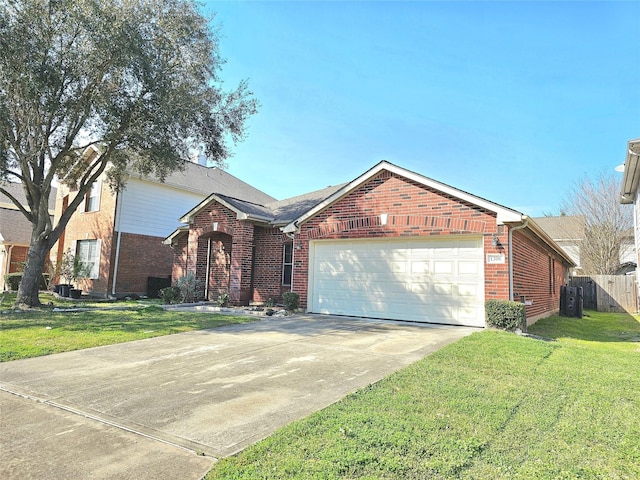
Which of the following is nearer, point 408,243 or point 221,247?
point 408,243

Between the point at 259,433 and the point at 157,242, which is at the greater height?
the point at 157,242

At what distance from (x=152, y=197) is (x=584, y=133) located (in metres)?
20.8

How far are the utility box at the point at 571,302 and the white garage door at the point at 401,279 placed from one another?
30.0 feet

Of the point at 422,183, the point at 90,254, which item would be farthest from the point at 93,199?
the point at 422,183

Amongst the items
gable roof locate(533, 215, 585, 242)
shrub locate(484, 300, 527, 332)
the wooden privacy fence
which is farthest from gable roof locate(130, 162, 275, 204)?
gable roof locate(533, 215, 585, 242)

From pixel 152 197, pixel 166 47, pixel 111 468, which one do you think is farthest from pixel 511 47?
pixel 152 197

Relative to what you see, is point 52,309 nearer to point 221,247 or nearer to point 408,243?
point 221,247

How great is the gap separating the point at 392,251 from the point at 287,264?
4.60 m

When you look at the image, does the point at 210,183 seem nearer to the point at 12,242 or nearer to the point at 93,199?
the point at 93,199

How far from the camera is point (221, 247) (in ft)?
53.4

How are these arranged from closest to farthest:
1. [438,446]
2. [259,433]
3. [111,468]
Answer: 1. [111,468]
2. [438,446]
3. [259,433]

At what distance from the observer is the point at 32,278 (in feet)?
42.5

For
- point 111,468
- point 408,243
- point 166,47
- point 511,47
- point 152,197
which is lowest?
point 111,468

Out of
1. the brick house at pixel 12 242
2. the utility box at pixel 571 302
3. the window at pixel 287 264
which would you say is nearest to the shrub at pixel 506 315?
the window at pixel 287 264
